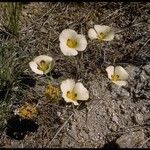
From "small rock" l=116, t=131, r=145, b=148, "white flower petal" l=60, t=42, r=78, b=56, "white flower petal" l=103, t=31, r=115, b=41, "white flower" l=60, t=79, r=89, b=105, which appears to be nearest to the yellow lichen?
Result: "white flower" l=60, t=79, r=89, b=105

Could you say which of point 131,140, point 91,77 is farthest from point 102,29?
point 131,140

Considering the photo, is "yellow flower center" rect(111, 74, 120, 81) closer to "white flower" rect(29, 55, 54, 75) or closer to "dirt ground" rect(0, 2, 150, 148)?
"dirt ground" rect(0, 2, 150, 148)

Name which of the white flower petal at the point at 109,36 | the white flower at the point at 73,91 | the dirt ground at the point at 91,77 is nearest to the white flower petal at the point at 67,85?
the white flower at the point at 73,91

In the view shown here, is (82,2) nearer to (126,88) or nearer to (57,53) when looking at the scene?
(57,53)

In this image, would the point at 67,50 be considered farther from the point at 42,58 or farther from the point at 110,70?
the point at 110,70

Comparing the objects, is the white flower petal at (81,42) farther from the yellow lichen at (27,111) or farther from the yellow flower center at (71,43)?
→ the yellow lichen at (27,111)

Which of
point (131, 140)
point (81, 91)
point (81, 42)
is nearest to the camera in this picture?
point (131, 140)

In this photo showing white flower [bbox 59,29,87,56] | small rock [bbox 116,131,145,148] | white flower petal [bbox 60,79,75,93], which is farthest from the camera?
white flower [bbox 59,29,87,56]
